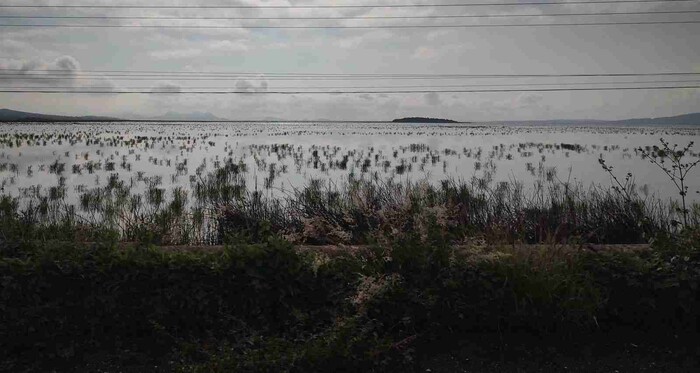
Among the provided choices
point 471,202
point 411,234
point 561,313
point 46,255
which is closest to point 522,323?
point 561,313

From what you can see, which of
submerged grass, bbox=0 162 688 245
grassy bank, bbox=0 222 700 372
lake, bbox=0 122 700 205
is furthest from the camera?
lake, bbox=0 122 700 205

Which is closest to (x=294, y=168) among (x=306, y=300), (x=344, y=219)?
(x=344, y=219)

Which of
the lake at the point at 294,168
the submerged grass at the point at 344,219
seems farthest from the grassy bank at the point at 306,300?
the lake at the point at 294,168

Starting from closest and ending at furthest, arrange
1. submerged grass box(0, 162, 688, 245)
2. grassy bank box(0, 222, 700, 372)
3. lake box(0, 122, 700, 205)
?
grassy bank box(0, 222, 700, 372)
submerged grass box(0, 162, 688, 245)
lake box(0, 122, 700, 205)

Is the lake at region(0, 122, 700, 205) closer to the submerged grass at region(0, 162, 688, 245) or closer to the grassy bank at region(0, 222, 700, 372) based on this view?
the submerged grass at region(0, 162, 688, 245)

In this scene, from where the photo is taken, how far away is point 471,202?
10.6 m

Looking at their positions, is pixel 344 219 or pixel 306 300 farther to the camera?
pixel 344 219

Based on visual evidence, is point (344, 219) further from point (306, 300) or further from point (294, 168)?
point (294, 168)

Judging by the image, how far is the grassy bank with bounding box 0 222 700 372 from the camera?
16.0 feet

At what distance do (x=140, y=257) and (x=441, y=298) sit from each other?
9.05ft

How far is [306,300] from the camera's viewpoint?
5.18 meters

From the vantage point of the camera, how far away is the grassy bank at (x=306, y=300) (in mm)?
4891

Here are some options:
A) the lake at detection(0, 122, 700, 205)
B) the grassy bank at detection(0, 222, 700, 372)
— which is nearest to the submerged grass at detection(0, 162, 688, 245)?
the grassy bank at detection(0, 222, 700, 372)

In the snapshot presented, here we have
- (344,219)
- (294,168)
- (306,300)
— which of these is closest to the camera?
(306,300)
